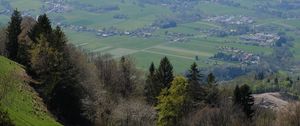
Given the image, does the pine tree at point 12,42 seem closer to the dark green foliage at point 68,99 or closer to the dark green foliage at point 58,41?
the dark green foliage at point 58,41

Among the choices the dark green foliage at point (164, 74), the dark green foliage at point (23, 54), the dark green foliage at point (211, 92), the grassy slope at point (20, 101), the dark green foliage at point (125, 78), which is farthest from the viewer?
the dark green foliage at point (125, 78)

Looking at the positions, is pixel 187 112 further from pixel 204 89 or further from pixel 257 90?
pixel 257 90

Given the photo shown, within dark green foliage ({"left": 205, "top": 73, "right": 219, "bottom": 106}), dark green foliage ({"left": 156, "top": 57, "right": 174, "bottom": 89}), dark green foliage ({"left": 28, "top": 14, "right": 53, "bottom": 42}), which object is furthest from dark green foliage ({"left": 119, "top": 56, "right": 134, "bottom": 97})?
dark green foliage ({"left": 28, "top": 14, "right": 53, "bottom": 42})

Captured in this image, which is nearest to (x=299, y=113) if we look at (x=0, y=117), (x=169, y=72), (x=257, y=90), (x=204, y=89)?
(x=204, y=89)

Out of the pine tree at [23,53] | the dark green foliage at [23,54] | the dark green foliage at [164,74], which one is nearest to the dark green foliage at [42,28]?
the pine tree at [23,53]

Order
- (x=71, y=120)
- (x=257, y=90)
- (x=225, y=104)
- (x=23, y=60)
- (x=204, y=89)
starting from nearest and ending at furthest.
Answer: (x=71, y=120) < (x=23, y=60) < (x=225, y=104) < (x=204, y=89) < (x=257, y=90)
